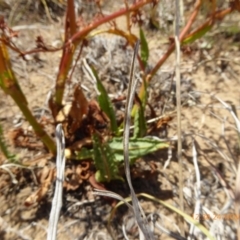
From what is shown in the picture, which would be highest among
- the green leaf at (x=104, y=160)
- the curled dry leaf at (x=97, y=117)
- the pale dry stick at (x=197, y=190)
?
the curled dry leaf at (x=97, y=117)

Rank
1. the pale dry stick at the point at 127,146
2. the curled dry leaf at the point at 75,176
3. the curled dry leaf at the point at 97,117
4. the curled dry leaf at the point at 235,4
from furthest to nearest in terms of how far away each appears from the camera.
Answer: the curled dry leaf at the point at 97,117, the curled dry leaf at the point at 75,176, the curled dry leaf at the point at 235,4, the pale dry stick at the point at 127,146

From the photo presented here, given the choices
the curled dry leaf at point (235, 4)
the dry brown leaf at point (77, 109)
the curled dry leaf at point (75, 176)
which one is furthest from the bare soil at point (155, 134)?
the curled dry leaf at point (235, 4)

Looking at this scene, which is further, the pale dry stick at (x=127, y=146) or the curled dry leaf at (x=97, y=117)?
the curled dry leaf at (x=97, y=117)

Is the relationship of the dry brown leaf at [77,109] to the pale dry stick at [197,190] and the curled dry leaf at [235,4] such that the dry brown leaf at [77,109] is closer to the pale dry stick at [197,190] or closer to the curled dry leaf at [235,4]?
the pale dry stick at [197,190]

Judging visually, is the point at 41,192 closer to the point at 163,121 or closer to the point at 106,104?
the point at 106,104

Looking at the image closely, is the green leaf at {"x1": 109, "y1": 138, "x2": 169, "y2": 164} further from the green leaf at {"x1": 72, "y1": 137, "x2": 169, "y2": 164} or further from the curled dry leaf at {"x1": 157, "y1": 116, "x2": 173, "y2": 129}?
the curled dry leaf at {"x1": 157, "y1": 116, "x2": 173, "y2": 129}

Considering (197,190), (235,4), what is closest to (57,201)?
(197,190)
